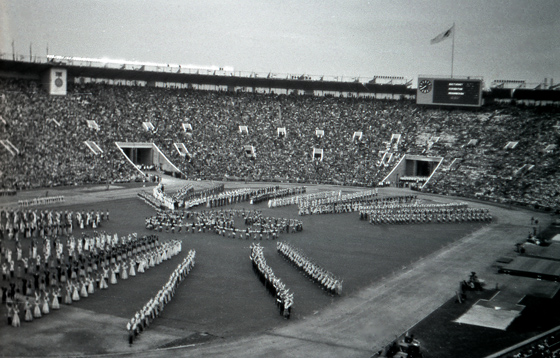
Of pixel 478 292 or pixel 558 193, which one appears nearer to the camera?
pixel 478 292

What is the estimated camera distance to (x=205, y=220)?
123 feet

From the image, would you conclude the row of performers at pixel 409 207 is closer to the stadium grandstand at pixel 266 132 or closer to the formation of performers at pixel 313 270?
the stadium grandstand at pixel 266 132

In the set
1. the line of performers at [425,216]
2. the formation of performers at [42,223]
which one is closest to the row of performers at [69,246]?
the formation of performers at [42,223]

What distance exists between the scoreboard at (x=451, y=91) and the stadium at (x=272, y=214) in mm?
177

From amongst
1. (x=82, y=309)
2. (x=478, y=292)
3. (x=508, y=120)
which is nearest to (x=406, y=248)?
(x=478, y=292)

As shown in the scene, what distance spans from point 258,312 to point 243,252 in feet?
33.0

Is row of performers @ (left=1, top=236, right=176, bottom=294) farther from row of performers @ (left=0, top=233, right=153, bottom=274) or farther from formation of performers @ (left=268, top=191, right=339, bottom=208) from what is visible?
formation of performers @ (left=268, top=191, right=339, bottom=208)

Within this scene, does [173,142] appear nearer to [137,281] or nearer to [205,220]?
[205,220]

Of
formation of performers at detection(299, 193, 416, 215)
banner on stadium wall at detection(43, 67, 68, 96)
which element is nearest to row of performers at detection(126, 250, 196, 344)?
formation of performers at detection(299, 193, 416, 215)

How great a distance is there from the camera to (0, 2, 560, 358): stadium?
19344mm

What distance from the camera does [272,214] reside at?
4397cm

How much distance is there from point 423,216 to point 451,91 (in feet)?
110

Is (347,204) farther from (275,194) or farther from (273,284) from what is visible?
(273,284)

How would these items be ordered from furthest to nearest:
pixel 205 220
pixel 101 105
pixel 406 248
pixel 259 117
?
pixel 259 117 → pixel 101 105 → pixel 205 220 → pixel 406 248
